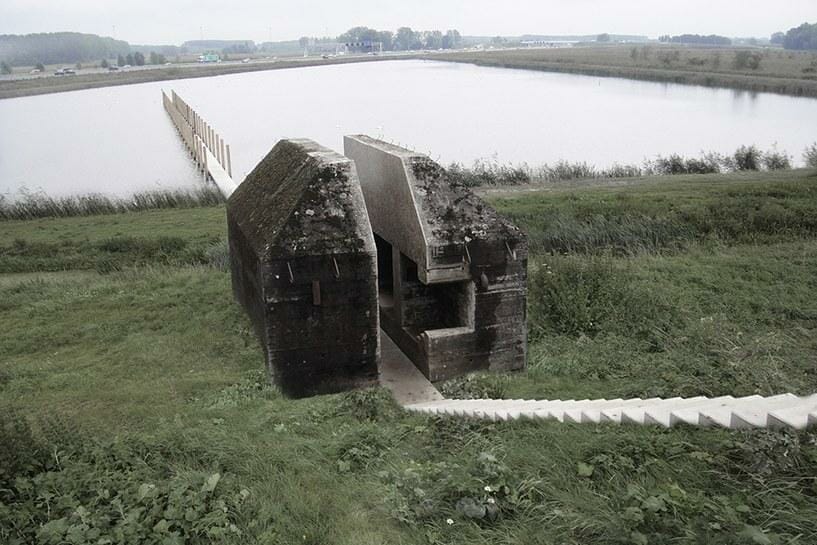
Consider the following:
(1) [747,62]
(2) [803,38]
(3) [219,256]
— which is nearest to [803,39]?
(2) [803,38]

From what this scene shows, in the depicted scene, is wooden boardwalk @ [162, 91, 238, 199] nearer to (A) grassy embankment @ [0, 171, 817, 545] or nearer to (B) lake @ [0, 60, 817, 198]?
(B) lake @ [0, 60, 817, 198]

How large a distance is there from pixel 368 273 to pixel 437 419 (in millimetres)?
2155

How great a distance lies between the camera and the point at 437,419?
6.22 metres

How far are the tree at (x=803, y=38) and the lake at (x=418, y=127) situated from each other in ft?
204

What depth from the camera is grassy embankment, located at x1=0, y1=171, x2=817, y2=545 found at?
3883 mm

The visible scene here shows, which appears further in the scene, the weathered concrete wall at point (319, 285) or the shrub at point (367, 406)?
the weathered concrete wall at point (319, 285)

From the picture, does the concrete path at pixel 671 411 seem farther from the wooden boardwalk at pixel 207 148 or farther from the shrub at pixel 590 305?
the wooden boardwalk at pixel 207 148

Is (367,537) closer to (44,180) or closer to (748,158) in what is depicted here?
(748,158)

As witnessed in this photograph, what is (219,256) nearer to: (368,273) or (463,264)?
(368,273)

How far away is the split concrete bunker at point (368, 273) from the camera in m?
7.72

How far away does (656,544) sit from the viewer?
3.42 meters

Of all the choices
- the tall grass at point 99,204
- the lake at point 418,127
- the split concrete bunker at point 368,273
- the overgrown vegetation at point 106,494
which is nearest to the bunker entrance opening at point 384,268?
the split concrete bunker at point 368,273

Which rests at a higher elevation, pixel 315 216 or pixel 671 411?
pixel 315 216

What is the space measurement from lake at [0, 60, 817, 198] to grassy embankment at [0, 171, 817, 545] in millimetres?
14965
